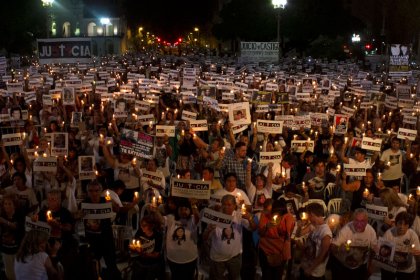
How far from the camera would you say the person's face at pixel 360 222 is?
22.0ft

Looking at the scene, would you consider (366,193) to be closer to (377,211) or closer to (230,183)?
(377,211)

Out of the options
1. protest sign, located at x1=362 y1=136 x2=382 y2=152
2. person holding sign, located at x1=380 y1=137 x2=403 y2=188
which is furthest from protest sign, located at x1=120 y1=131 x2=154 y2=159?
person holding sign, located at x1=380 y1=137 x2=403 y2=188

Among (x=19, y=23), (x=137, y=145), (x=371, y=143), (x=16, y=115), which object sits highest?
(x=19, y=23)

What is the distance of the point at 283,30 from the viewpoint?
1900 inches

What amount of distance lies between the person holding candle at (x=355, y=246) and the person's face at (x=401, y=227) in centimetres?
27

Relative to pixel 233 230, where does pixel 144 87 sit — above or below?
above

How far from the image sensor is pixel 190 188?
7.51 meters

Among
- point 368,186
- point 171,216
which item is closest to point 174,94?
point 368,186

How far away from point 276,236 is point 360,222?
37.4 inches

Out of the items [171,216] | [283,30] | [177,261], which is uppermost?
[283,30]

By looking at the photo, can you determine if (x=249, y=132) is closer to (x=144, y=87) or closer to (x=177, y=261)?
(x=144, y=87)

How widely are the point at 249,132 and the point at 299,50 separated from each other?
128 feet

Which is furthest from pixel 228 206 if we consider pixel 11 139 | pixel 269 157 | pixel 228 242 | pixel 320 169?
pixel 11 139

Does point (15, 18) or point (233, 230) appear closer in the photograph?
point (233, 230)
